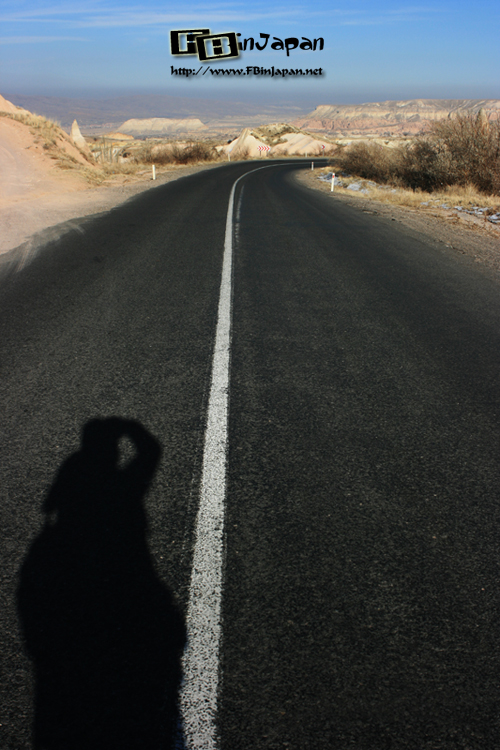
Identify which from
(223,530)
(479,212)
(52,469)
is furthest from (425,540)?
(479,212)

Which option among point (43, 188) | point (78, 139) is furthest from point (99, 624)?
point (78, 139)

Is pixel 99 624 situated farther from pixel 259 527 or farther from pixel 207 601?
pixel 259 527

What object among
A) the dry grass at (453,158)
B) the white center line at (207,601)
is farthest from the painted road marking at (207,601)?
the dry grass at (453,158)

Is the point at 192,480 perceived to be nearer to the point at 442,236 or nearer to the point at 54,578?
the point at 54,578

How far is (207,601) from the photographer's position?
7.04ft

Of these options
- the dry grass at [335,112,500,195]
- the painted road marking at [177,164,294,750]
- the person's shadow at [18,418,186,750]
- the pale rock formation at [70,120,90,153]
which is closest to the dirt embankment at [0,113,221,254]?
the pale rock formation at [70,120,90,153]

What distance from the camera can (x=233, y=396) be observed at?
12.7 ft

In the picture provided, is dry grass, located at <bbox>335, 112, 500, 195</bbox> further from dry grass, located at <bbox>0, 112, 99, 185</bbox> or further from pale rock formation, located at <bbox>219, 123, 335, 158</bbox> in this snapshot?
pale rock formation, located at <bbox>219, 123, 335, 158</bbox>

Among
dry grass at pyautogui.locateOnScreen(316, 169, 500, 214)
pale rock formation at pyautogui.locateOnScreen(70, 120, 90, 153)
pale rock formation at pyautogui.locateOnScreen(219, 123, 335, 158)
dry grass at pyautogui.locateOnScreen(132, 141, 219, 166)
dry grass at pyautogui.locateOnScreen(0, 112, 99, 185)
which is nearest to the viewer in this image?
dry grass at pyautogui.locateOnScreen(316, 169, 500, 214)

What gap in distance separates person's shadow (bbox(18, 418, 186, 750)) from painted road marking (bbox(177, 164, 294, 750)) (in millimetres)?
54

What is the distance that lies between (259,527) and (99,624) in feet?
2.87

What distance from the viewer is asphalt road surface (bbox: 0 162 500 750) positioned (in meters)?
1.75

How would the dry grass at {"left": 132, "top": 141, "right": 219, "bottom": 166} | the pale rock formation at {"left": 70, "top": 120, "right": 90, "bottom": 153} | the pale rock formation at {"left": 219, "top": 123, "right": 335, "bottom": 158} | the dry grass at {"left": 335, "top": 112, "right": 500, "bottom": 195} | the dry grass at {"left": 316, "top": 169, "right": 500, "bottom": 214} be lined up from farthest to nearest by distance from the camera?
1. the pale rock formation at {"left": 219, "top": 123, "right": 335, "bottom": 158}
2. the dry grass at {"left": 132, "top": 141, "right": 219, "bottom": 166}
3. the pale rock formation at {"left": 70, "top": 120, "right": 90, "bottom": 153}
4. the dry grass at {"left": 335, "top": 112, "right": 500, "bottom": 195}
5. the dry grass at {"left": 316, "top": 169, "right": 500, "bottom": 214}

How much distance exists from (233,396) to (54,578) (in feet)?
6.34
